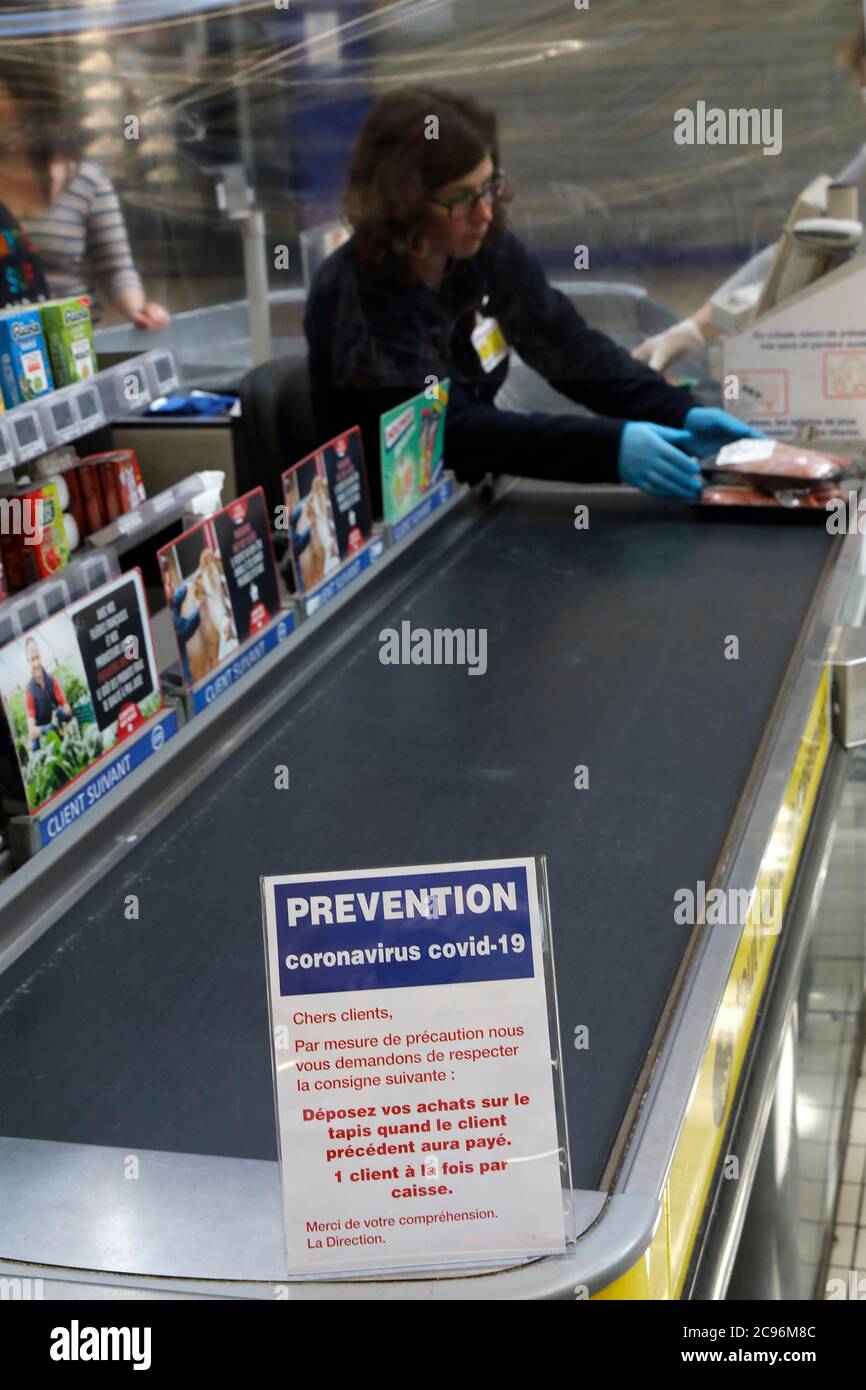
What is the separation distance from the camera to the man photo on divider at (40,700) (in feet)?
6.29

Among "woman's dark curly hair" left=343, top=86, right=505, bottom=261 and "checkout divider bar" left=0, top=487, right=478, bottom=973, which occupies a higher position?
"woman's dark curly hair" left=343, top=86, right=505, bottom=261

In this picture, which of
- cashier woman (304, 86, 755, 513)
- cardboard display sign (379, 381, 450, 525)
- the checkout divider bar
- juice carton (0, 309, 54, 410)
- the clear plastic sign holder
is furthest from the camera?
cashier woman (304, 86, 755, 513)

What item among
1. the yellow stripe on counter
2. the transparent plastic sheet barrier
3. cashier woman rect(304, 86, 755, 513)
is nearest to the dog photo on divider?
the yellow stripe on counter

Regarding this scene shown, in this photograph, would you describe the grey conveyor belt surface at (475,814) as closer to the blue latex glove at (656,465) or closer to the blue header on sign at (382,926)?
the blue header on sign at (382,926)

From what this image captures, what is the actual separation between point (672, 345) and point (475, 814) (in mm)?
2248

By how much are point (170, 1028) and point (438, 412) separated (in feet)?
6.94

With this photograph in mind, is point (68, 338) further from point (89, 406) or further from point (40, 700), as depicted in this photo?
point (40, 700)

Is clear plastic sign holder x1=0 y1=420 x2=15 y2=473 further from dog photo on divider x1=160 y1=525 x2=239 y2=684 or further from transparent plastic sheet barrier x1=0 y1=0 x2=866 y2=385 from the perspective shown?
transparent plastic sheet barrier x1=0 y1=0 x2=866 y2=385

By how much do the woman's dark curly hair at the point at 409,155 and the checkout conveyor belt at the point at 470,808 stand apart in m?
0.85

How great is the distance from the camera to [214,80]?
402 cm

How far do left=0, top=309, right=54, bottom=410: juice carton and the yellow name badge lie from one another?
5.28 ft

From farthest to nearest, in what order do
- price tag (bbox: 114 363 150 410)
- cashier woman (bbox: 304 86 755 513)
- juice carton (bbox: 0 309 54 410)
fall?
cashier woman (bbox: 304 86 755 513)
price tag (bbox: 114 363 150 410)
juice carton (bbox: 0 309 54 410)

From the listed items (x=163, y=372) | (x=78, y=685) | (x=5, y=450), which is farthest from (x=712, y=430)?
(x=78, y=685)

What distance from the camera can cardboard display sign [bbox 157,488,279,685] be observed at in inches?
91.1
